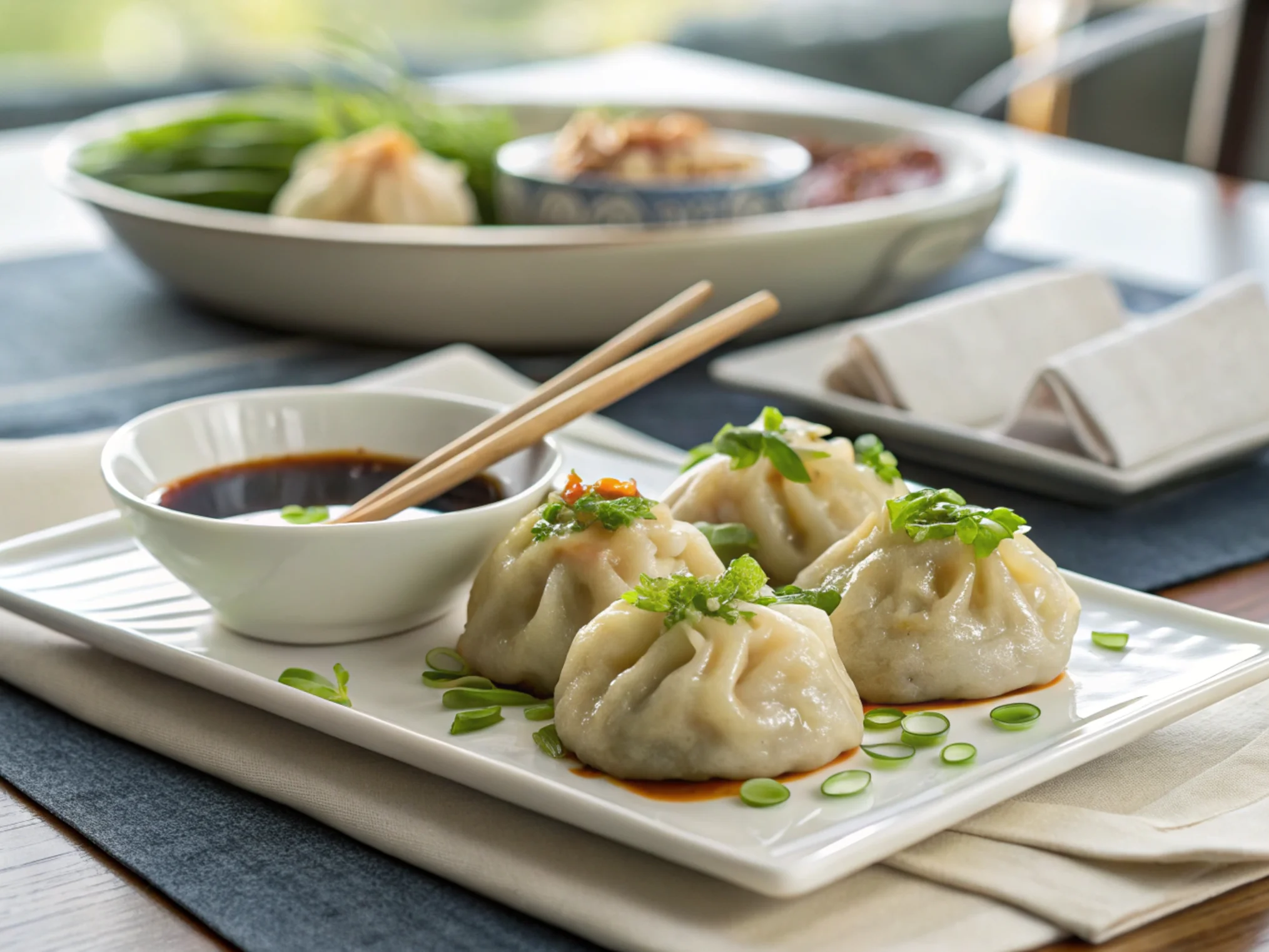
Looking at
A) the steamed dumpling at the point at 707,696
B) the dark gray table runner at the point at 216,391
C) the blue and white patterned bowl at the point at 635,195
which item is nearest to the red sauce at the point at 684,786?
the steamed dumpling at the point at 707,696

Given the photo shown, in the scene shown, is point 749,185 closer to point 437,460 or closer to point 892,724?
point 437,460

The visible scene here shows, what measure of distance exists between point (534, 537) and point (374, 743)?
0.83 feet

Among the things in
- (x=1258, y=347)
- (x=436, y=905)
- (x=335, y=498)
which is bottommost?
(x=436, y=905)

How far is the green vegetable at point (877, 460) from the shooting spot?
1.51 meters

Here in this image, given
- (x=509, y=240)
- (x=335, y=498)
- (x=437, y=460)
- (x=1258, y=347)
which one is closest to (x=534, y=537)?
(x=437, y=460)

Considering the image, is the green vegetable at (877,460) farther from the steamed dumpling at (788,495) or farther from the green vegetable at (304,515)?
the green vegetable at (304,515)

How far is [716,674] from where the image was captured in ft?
3.69

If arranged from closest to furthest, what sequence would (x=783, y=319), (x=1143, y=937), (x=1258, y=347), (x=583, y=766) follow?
(x=1143, y=937)
(x=583, y=766)
(x=1258, y=347)
(x=783, y=319)

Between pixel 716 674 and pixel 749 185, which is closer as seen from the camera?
pixel 716 674

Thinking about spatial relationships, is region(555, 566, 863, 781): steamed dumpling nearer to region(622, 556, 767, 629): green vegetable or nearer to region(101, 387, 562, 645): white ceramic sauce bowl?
region(622, 556, 767, 629): green vegetable

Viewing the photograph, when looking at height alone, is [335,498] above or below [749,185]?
below

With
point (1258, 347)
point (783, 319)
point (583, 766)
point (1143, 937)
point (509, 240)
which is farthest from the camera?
point (783, 319)

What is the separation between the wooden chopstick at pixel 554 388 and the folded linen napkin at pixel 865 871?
0.88ft

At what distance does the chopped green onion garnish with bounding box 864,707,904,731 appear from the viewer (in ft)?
3.85
